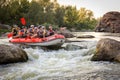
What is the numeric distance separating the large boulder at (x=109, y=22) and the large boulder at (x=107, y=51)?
71927 millimetres

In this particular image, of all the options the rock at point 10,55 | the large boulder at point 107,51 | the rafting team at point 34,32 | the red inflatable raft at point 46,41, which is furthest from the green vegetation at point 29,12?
the large boulder at point 107,51

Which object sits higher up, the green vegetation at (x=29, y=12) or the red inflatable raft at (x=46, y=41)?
the green vegetation at (x=29, y=12)

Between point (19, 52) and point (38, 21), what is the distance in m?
50.1

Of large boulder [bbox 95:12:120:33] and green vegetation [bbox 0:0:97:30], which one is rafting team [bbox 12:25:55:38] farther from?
large boulder [bbox 95:12:120:33]

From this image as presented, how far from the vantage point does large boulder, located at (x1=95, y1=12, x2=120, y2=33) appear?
3415 inches

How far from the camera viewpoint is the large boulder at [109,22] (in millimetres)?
86750

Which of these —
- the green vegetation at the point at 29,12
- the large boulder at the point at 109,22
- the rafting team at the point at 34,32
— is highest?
the green vegetation at the point at 29,12

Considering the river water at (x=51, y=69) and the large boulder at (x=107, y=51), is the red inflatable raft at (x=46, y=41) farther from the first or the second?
the large boulder at (x=107, y=51)

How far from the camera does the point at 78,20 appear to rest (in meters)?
100

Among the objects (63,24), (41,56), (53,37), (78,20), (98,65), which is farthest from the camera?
(78,20)

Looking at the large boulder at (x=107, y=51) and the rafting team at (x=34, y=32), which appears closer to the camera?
the large boulder at (x=107, y=51)

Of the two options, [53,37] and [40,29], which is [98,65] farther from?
[40,29]

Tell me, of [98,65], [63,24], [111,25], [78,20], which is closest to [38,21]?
[63,24]

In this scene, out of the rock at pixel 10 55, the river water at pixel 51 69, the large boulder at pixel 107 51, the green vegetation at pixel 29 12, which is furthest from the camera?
the green vegetation at pixel 29 12
